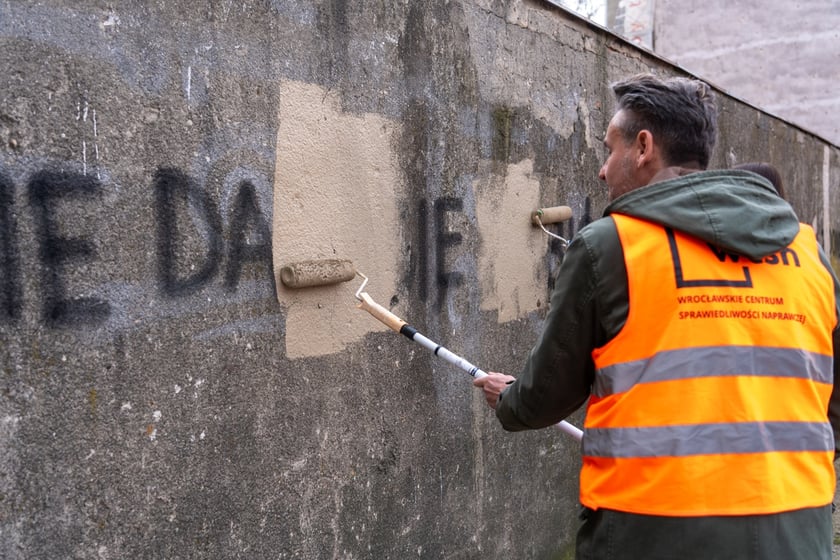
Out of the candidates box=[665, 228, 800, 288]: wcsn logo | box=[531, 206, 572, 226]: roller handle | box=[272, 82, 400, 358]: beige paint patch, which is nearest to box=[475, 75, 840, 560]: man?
box=[665, 228, 800, 288]: wcsn logo

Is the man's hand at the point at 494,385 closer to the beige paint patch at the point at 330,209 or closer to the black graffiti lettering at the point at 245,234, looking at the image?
the beige paint patch at the point at 330,209

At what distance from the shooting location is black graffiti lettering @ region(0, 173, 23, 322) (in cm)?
168

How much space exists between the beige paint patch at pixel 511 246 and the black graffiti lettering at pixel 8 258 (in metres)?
1.88

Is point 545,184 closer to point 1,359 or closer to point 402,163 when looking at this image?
point 402,163

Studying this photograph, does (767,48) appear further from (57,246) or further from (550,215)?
(57,246)

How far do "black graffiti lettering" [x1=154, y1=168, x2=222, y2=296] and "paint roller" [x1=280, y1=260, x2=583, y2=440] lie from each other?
267 millimetres

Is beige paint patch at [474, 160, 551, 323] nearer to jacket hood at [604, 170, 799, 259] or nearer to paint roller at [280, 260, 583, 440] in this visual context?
paint roller at [280, 260, 583, 440]

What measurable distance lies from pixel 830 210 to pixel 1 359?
914 cm

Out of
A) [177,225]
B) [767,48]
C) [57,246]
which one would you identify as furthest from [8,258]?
[767,48]

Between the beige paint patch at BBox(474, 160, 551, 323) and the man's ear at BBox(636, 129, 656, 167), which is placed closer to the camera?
the man's ear at BBox(636, 129, 656, 167)

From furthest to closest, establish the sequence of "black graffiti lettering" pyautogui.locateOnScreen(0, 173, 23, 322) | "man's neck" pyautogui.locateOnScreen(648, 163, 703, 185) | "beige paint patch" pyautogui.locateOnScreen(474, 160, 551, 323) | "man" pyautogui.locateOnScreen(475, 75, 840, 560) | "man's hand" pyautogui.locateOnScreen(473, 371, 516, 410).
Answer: "beige paint patch" pyautogui.locateOnScreen(474, 160, 551, 323) → "man's hand" pyautogui.locateOnScreen(473, 371, 516, 410) → "man's neck" pyautogui.locateOnScreen(648, 163, 703, 185) → "black graffiti lettering" pyautogui.locateOnScreen(0, 173, 23, 322) → "man" pyautogui.locateOnScreen(475, 75, 840, 560)

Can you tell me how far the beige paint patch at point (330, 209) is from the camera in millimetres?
2340

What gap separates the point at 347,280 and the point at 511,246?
3.60ft

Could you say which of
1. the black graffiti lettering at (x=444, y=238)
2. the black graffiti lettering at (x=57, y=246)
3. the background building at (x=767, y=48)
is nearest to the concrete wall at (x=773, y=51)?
the background building at (x=767, y=48)
